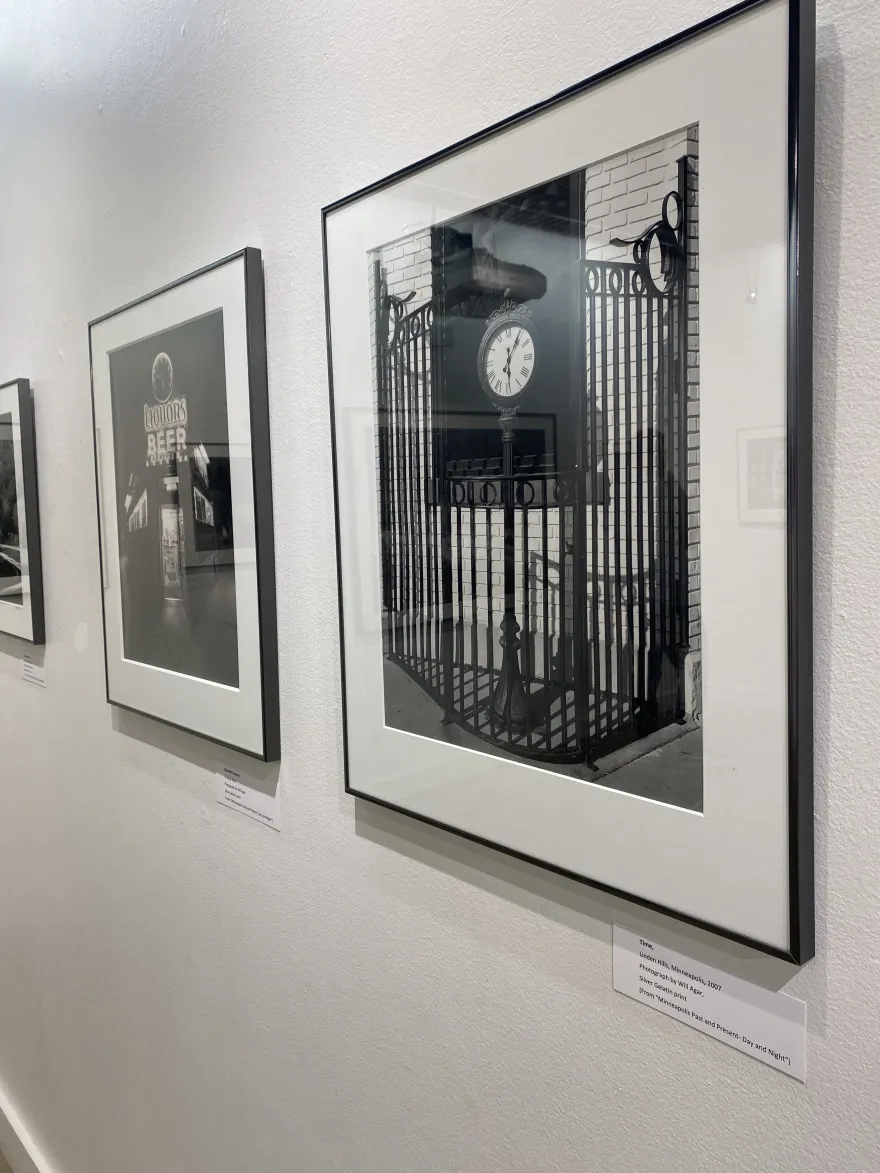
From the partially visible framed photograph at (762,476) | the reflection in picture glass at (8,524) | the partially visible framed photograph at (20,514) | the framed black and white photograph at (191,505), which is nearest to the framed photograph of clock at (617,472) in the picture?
the partially visible framed photograph at (762,476)

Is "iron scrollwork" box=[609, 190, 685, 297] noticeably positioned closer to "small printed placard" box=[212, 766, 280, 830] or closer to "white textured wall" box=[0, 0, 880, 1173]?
"white textured wall" box=[0, 0, 880, 1173]

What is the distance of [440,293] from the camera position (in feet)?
2.47

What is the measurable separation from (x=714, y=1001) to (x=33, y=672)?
1588mm

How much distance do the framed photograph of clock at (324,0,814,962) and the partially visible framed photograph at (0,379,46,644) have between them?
44.2 inches

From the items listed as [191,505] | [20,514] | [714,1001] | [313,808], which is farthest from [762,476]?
[20,514]

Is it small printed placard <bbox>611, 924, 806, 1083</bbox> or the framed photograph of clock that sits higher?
the framed photograph of clock

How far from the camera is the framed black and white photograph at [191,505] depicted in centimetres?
103

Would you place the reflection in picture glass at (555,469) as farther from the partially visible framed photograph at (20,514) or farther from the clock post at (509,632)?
the partially visible framed photograph at (20,514)

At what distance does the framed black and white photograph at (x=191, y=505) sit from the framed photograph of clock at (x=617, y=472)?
24cm

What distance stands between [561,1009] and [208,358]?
0.84 m

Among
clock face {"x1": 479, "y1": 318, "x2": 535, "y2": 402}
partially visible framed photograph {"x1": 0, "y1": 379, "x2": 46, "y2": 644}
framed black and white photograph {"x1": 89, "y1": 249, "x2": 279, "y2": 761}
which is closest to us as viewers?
clock face {"x1": 479, "y1": 318, "x2": 535, "y2": 402}

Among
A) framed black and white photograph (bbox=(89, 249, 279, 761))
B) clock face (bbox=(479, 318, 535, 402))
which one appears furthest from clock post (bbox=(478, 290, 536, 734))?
framed black and white photograph (bbox=(89, 249, 279, 761))

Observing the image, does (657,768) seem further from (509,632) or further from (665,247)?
(665,247)

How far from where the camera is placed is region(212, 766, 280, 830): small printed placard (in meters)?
1.09
